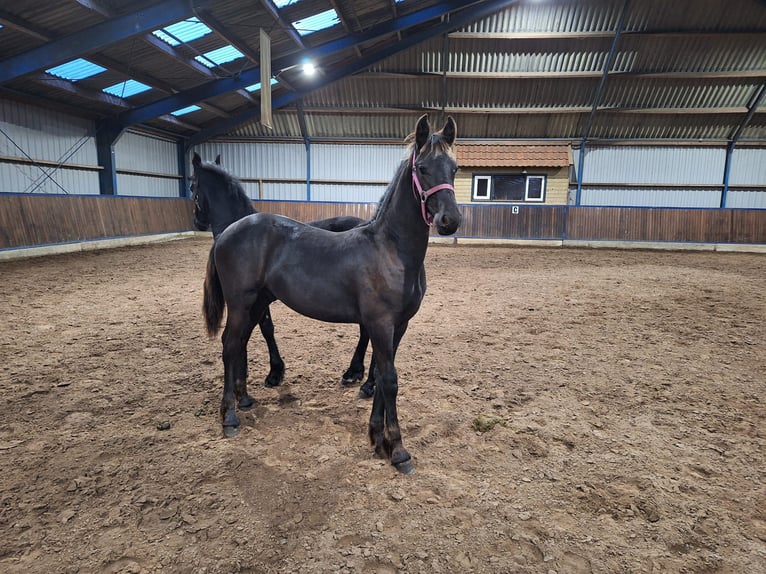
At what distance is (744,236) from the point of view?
15.9 m

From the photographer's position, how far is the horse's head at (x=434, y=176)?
2.31 metres

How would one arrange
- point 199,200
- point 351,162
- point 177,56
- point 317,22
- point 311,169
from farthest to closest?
point 311,169 → point 351,162 → point 317,22 → point 177,56 → point 199,200

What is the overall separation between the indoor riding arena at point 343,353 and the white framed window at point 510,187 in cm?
Result: 413

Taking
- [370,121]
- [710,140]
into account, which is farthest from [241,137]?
[710,140]

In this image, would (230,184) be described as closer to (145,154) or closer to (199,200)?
(199,200)

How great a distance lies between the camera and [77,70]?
11.3 meters

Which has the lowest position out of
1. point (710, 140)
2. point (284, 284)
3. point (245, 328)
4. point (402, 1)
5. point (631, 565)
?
→ point (631, 565)

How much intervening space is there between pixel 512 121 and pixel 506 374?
52.5 ft

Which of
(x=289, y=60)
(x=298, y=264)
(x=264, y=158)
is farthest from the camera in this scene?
(x=264, y=158)

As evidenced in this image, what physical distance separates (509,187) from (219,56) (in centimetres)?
1161

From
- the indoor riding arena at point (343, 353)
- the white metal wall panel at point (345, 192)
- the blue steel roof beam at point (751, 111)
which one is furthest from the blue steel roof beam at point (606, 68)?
the white metal wall panel at point (345, 192)

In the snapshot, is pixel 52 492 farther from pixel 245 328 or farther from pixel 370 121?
pixel 370 121

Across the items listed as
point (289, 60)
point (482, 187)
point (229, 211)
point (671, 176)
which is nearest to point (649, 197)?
point (671, 176)

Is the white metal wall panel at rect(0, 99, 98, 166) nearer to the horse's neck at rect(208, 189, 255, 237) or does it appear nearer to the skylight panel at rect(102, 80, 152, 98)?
the skylight panel at rect(102, 80, 152, 98)
